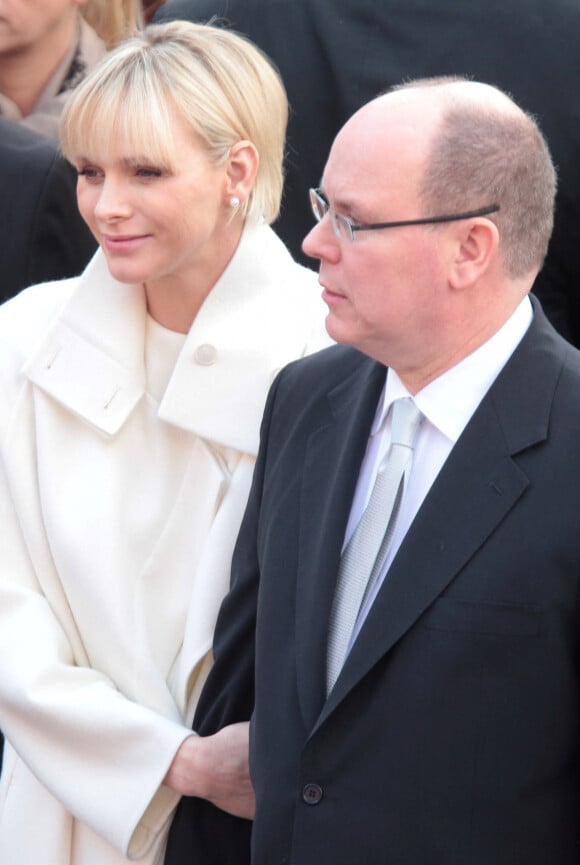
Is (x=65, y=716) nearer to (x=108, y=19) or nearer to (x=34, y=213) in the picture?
(x=34, y=213)

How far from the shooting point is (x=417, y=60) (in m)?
3.01

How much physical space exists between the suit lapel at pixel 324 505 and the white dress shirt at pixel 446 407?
0.07 metres

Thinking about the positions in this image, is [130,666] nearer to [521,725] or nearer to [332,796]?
[332,796]

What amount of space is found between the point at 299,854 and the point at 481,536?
1.87ft

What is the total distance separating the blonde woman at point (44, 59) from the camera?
3.38 metres

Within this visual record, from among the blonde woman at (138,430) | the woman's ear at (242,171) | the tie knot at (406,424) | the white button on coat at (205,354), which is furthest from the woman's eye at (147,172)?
the tie knot at (406,424)

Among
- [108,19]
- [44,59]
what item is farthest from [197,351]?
[108,19]

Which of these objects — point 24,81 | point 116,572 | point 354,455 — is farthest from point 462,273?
point 24,81

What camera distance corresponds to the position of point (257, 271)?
286 cm

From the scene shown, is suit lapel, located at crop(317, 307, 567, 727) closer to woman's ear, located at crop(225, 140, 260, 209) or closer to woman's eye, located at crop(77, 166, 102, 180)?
woman's ear, located at crop(225, 140, 260, 209)

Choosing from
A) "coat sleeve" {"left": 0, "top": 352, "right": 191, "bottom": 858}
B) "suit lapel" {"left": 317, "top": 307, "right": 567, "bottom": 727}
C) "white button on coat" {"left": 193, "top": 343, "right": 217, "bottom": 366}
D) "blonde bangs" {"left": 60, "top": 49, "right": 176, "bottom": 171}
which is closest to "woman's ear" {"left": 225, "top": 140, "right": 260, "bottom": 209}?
"blonde bangs" {"left": 60, "top": 49, "right": 176, "bottom": 171}

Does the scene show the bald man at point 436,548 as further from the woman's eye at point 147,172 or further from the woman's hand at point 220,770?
the woman's eye at point 147,172

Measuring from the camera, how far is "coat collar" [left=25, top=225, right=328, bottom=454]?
2.80 meters

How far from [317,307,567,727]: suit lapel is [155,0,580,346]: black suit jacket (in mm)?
719
